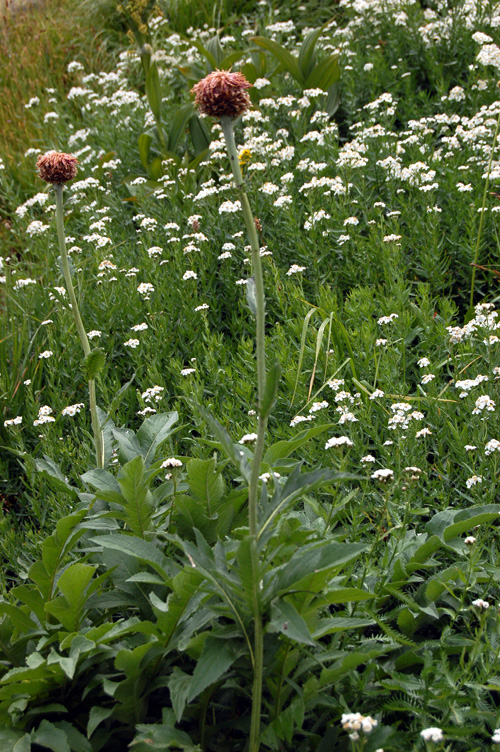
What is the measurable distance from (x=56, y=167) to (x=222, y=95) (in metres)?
0.88

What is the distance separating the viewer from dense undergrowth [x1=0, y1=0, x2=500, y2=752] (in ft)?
5.73

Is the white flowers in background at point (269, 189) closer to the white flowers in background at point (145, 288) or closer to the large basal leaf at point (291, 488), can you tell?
the white flowers in background at point (145, 288)

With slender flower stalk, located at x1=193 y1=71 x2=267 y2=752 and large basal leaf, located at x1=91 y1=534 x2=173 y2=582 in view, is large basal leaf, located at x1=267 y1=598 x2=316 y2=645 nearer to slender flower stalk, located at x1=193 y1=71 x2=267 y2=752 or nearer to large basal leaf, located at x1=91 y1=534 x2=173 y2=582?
slender flower stalk, located at x1=193 y1=71 x2=267 y2=752

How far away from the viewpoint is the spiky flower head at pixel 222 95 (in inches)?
58.2

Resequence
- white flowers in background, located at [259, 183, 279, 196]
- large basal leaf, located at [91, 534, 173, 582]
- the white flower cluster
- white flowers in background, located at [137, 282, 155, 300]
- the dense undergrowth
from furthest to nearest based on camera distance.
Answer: white flowers in background, located at [259, 183, 279, 196], white flowers in background, located at [137, 282, 155, 300], large basal leaf, located at [91, 534, 173, 582], the dense undergrowth, the white flower cluster

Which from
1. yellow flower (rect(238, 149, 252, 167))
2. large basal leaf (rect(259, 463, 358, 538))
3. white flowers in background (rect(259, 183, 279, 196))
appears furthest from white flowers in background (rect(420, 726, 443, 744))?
yellow flower (rect(238, 149, 252, 167))

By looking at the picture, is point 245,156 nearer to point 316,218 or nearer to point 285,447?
point 316,218

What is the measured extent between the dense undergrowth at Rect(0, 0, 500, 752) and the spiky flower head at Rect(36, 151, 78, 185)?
0.69m

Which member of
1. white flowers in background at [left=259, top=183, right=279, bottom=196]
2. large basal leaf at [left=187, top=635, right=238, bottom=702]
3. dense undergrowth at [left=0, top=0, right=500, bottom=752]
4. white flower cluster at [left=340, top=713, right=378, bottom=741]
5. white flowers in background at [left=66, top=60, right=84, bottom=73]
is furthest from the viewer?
white flowers in background at [left=66, top=60, right=84, bottom=73]

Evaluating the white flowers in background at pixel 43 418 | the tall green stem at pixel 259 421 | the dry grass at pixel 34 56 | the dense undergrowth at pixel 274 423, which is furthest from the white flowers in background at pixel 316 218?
the dry grass at pixel 34 56

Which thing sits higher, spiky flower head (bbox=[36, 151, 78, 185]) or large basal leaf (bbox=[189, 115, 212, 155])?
spiky flower head (bbox=[36, 151, 78, 185])

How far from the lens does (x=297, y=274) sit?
13.2 feet

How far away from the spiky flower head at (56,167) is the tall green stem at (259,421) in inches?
31.9

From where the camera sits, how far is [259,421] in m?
1.48
